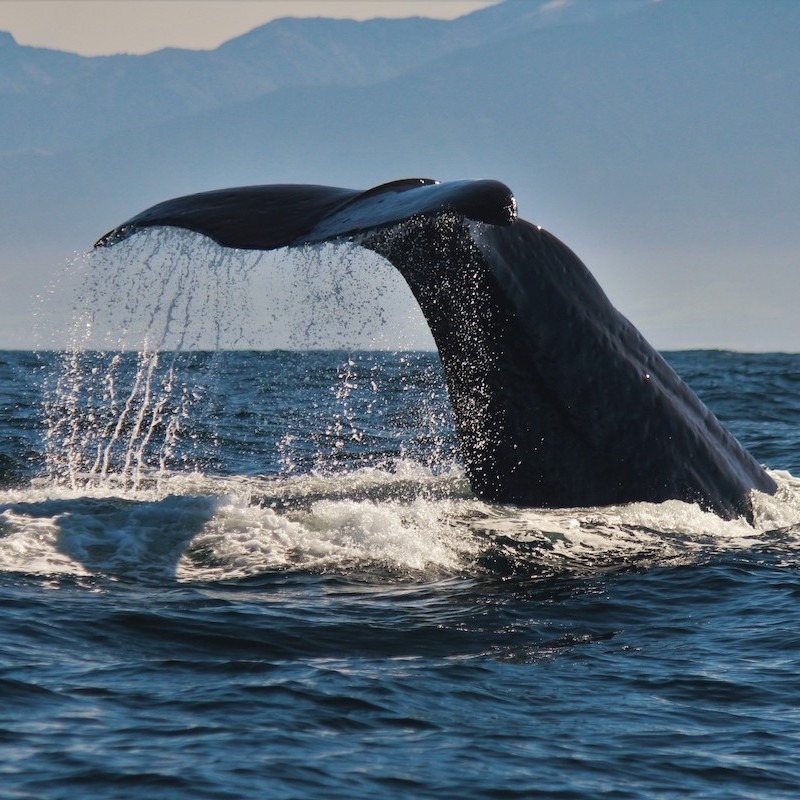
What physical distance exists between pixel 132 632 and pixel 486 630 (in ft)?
5.68

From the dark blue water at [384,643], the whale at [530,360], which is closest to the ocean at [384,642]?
the dark blue water at [384,643]

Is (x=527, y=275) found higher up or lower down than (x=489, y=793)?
higher up

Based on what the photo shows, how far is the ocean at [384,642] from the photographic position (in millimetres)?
5055

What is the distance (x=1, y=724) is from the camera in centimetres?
524

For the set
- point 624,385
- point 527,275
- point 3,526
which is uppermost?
point 527,275

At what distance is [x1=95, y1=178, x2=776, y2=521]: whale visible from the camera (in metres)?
7.56

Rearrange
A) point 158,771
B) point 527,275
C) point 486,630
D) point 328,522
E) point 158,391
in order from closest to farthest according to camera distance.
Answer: point 158,771 < point 486,630 < point 527,275 < point 328,522 < point 158,391

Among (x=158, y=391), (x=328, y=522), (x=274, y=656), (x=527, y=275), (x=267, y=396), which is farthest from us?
(x=158, y=391)

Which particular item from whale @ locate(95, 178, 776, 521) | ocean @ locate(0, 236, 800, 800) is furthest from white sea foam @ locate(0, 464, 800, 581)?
whale @ locate(95, 178, 776, 521)

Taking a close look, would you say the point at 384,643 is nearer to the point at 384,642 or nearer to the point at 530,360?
A: the point at 384,642

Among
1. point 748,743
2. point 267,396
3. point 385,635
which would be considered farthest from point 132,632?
point 267,396

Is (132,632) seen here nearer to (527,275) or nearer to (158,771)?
(158,771)

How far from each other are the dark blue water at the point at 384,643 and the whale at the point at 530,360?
0.29 metres

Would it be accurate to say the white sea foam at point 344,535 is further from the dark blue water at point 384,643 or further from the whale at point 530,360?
the whale at point 530,360
